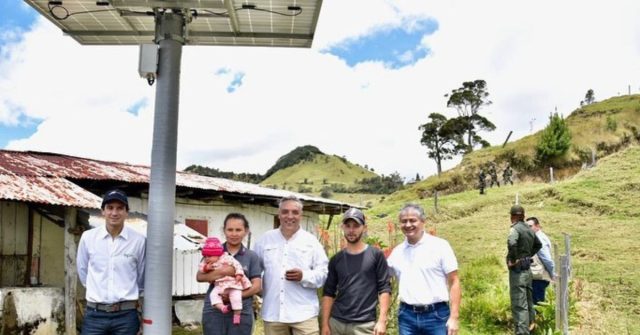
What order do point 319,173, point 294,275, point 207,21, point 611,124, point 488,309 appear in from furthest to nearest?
point 319,173 < point 611,124 < point 488,309 < point 207,21 < point 294,275

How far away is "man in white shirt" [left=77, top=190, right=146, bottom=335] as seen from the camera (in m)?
4.24

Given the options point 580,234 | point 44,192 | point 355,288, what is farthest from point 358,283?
point 580,234

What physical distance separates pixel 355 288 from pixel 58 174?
7.96 m

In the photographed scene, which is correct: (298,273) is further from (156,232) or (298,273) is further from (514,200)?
(514,200)

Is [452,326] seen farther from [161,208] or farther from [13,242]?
[13,242]

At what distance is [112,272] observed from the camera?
170 inches

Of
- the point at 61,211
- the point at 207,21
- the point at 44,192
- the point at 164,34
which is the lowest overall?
the point at 61,211

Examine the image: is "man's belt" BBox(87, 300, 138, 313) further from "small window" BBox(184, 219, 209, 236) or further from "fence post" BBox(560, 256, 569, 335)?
"small window" BBox(184, 219, 209, 236)

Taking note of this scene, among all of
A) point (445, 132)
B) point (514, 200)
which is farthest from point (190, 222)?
point (445, 132)

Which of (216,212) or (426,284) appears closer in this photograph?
(426,284)

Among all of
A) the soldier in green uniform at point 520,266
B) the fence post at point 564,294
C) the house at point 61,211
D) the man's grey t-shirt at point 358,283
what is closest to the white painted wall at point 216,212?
the house at point 61,211

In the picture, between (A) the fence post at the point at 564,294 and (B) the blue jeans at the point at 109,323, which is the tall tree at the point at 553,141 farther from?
(B) the blue jeans at the point at 109,323

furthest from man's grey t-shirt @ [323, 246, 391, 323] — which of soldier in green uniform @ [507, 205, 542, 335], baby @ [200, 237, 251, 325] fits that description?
soldier in green uniform @ [507, 205, 542, 335]

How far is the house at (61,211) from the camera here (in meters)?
9.09
